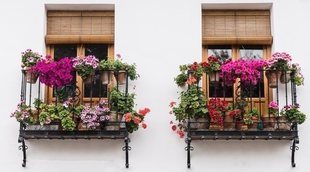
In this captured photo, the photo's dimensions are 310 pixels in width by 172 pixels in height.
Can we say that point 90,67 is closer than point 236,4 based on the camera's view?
Yes

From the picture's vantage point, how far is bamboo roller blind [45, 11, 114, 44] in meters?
9.88

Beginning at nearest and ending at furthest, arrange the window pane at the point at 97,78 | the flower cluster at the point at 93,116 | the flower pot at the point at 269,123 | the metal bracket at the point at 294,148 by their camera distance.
Result: the flower cluster at the point at 93,116
the metal bracket at the point at 294,148
the flower pot at the point at 269,123
the window pane at the point at 97,78

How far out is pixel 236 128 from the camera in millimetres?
9180

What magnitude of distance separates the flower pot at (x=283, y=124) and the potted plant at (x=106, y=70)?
2.32 meters

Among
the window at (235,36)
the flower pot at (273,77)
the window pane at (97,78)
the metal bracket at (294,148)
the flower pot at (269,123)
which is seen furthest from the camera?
the window at (235,36)

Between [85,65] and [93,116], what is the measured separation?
704mm

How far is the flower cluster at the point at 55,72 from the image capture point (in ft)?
30.2

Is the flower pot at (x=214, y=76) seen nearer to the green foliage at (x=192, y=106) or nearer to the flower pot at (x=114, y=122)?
the green foliage at (x=192, y=106)

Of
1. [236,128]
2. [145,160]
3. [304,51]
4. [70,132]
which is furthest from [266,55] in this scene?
[70,132]

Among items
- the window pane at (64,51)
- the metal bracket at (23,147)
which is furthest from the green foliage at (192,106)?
the metal bracket at (23,147)

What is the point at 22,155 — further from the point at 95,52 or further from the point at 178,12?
the point at 178,12

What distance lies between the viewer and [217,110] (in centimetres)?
911

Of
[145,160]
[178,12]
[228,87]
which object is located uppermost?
[178,12]

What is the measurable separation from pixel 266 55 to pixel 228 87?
0.75 metres
